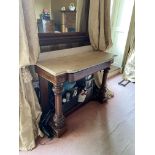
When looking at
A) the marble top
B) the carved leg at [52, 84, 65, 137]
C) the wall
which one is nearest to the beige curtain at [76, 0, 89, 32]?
the marble top

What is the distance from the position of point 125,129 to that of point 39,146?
3.32 feet

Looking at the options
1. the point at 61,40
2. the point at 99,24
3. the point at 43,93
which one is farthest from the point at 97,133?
the point at 99,24

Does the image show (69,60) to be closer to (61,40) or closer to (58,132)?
(61,40)

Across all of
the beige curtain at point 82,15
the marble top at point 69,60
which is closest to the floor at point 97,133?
the marble top at point 69,60

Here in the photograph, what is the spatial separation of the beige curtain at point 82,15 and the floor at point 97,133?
1111mm

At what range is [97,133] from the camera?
179 cm

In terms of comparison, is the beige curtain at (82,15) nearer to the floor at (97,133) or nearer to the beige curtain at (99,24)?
the beige curtain at (99,24)

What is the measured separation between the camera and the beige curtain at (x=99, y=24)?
1978mm

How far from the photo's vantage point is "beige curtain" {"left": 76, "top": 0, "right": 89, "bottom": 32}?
1.99 m

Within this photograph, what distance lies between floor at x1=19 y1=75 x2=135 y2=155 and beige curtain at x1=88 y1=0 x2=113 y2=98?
89 cm

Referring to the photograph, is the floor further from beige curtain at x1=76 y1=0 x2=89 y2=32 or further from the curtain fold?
beige curtain at x1=76 y1=0 x2=89 y2=32
